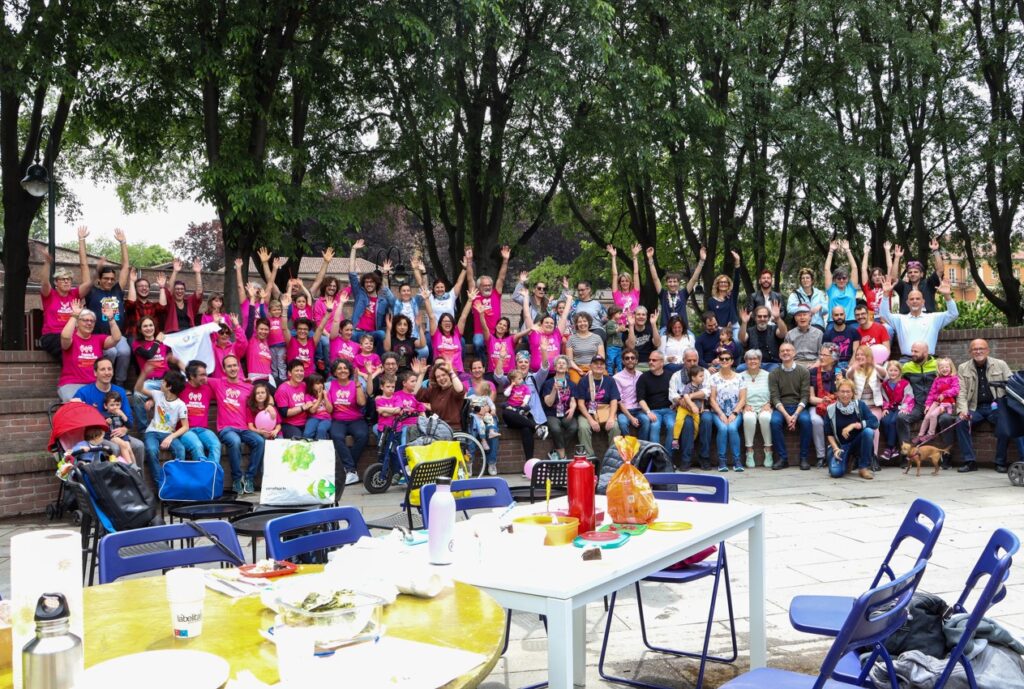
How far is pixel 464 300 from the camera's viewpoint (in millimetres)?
16625

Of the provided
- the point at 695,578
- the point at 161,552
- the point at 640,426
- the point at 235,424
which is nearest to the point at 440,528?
the point at 161,552

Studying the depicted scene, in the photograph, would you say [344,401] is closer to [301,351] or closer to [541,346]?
[301,351]

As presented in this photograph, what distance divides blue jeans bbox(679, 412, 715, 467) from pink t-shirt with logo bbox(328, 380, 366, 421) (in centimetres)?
435

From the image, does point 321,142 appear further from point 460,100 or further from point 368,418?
point 368,418

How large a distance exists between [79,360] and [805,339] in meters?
9.68

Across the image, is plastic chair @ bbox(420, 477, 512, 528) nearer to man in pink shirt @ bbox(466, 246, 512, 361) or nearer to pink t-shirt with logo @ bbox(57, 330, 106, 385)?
pink t-shirt with logo @ bbox(57, 330, 106, 385)

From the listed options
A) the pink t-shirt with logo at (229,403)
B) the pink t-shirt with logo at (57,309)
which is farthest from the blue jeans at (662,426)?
the pink t-shirt with logo at (57,309)

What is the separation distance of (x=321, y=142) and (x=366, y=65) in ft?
6.90

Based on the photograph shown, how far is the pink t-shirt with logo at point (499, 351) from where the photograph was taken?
486 inches

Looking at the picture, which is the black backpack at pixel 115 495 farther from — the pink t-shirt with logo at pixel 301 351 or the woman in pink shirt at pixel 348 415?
the pink t-shirt with logo at pixel 301 351

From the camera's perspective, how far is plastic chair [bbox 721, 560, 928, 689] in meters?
2.61

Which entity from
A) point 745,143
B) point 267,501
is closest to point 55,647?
point 267,501

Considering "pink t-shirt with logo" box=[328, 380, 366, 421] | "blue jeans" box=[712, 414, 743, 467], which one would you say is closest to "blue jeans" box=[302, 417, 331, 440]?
"pink t-shirt with logo" box=[328, 380, 366, 421]

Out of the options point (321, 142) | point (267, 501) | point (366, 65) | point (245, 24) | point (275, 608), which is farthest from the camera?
point (321, 142)
